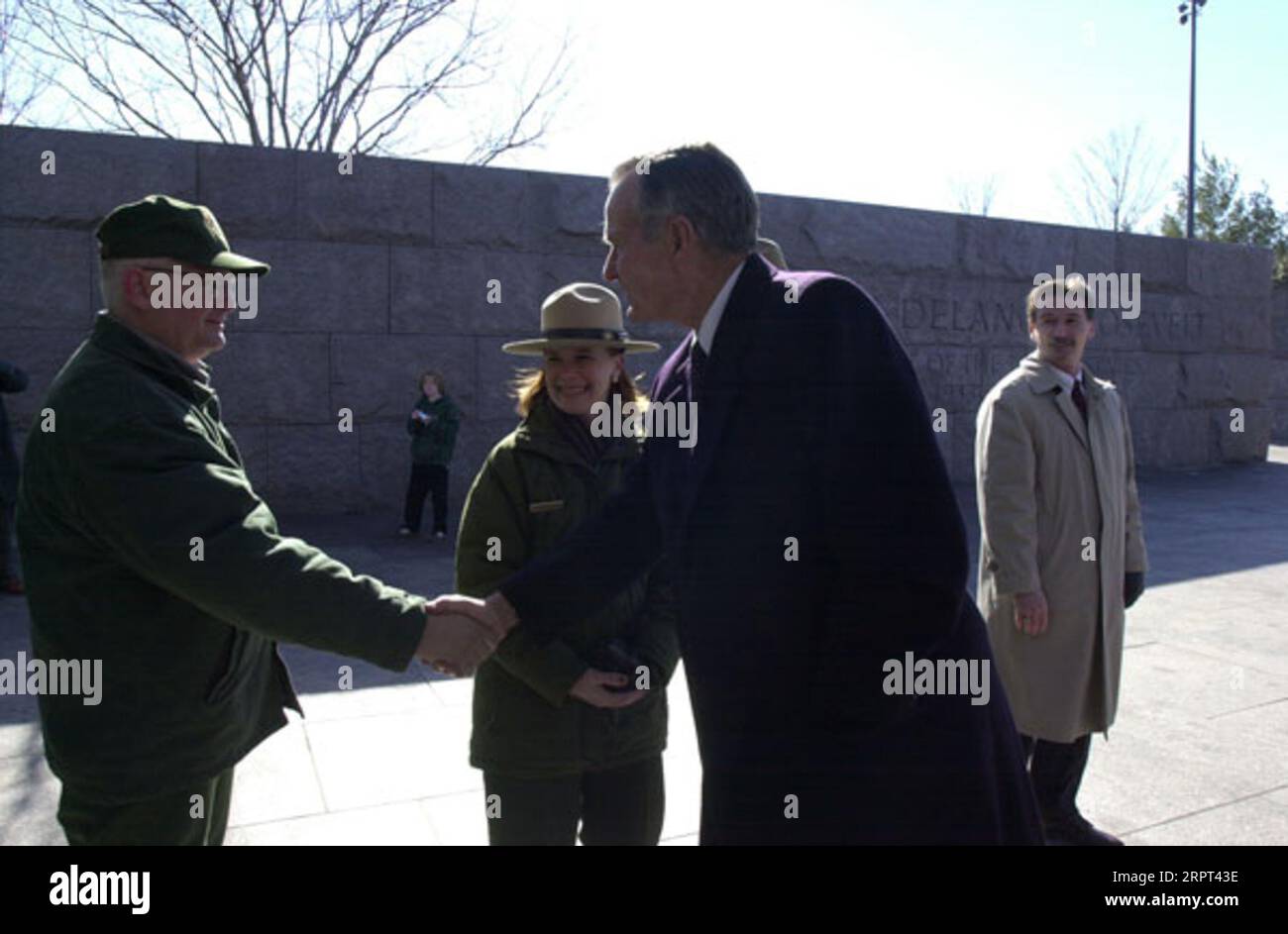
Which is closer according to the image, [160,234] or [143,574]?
[143,574]

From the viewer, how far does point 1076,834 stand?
3561 mm

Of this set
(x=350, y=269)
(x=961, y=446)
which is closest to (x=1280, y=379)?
(x=961, y=446)

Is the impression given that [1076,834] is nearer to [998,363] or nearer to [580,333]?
[580,333]

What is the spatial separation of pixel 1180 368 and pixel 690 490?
49.0ft

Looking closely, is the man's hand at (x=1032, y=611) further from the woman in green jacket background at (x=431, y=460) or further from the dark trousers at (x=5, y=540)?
the dark trousers at (x=5, y=540)

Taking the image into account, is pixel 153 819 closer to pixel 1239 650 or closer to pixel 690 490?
pixel 690 490

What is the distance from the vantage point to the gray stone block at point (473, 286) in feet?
31.3

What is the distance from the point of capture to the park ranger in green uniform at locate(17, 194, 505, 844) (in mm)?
2004

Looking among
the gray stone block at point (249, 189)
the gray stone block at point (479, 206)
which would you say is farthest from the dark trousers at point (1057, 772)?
the gray stone block at point (249, 189)

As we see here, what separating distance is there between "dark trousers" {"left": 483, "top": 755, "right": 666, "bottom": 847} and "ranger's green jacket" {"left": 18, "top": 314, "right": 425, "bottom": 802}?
0.72 metres

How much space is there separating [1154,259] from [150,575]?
15258 mm

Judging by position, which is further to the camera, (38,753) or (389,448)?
(389,448)

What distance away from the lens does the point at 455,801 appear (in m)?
3.76
